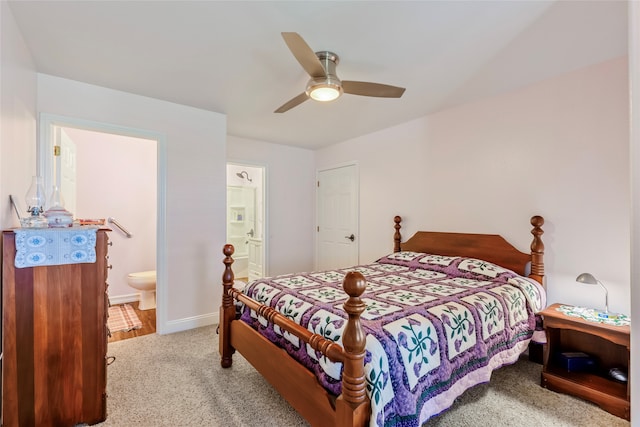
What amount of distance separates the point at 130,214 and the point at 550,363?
15.9ft

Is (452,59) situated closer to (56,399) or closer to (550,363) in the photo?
(550,363)

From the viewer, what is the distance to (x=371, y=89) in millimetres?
2262

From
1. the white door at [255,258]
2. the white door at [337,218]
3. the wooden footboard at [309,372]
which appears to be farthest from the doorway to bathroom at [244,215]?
the wooden footboard at [309,372]

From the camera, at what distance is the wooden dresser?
1652 mm

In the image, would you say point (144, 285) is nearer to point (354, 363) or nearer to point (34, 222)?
point (34, 222)

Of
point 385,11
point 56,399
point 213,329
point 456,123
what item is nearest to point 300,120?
point 456,123

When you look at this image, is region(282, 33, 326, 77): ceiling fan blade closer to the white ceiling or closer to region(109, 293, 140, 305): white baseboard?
the white ceiling

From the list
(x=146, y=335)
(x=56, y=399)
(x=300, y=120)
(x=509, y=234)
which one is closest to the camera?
(x=56, y=399)

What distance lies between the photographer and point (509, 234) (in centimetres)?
287

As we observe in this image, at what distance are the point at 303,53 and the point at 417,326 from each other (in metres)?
1.64

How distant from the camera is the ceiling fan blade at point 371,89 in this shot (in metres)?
2.20

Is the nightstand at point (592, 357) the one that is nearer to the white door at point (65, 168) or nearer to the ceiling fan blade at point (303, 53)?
the ceiling fan blade at point (303, 53)

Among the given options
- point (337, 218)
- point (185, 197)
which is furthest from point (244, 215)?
point (185, 197)

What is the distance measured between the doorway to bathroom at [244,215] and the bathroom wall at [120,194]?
170 cm
